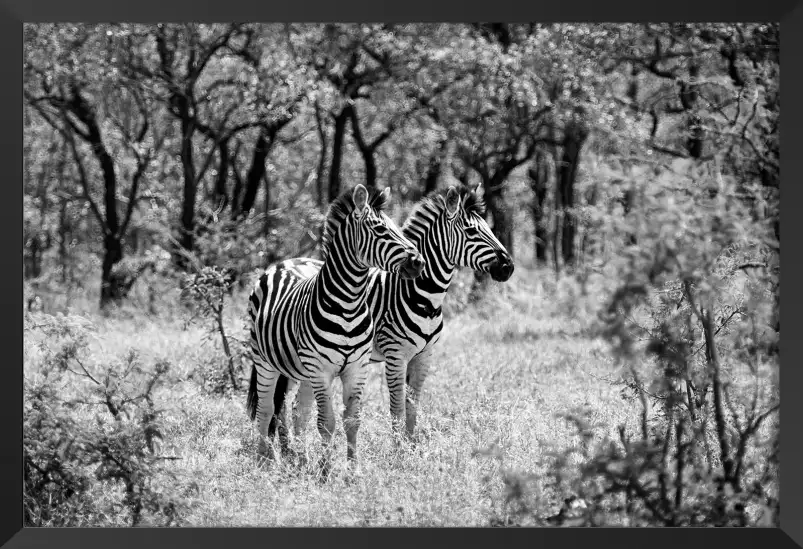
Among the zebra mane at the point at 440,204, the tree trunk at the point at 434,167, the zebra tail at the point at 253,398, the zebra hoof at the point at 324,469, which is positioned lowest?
the zebra hoof at the point at 324,469

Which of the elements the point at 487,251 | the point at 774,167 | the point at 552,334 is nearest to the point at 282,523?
the point at 487,251

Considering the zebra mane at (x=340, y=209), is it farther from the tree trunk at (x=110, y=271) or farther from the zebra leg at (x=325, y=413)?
the tree trunk at (x=110, y=271)

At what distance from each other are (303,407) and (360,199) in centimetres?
170

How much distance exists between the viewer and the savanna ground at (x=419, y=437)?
213 inches

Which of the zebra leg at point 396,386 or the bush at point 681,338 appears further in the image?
the zebra leg at point 396,386

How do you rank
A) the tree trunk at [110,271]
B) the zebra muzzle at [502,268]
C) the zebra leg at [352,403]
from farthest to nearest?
the tree trunk at [110,271]
the zebra muzzle at [502,268]
the zebra leg at [352,403]

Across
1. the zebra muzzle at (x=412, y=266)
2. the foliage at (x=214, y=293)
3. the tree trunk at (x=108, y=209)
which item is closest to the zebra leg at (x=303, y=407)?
the zebra muzzle at (x=412, y=266)

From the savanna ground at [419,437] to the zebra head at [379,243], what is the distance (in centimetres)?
93

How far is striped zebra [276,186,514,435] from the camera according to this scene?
6.46m

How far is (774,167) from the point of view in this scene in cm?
531

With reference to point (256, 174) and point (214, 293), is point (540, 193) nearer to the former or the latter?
point (256, 174)
